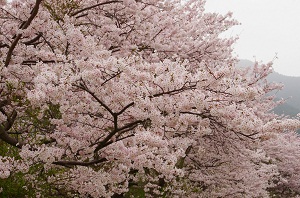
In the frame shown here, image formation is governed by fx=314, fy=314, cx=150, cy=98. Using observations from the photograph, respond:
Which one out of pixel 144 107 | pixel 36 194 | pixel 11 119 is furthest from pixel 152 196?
pixel 144 107

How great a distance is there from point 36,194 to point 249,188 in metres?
8.35

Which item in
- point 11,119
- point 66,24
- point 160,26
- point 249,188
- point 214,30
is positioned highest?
point 214,30

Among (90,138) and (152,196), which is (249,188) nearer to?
(152,196)

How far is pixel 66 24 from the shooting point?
6.02 meters

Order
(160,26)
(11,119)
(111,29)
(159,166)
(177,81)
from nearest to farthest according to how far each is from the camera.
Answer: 1. (177,81)
2. (159,166)
3. (11,119)
4. (111,29)
5. (160,26)

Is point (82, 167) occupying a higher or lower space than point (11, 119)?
lower

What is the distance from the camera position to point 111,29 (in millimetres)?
7980

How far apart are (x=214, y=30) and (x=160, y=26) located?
4.33 meters

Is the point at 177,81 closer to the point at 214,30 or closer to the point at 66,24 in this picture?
the point at 66,24

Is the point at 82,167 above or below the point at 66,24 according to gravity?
below

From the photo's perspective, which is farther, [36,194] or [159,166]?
[36,194]

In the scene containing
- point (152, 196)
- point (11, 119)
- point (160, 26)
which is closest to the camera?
point (11, 119)

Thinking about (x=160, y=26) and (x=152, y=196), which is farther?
(x=152, y=196)

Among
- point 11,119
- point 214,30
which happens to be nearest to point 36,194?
point 11,119
